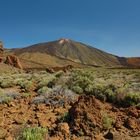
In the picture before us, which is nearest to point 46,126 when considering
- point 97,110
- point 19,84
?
point 97,110

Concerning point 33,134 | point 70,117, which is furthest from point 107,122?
point 33,134

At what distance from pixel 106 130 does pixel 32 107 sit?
376cm

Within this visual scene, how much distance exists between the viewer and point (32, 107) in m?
12.2

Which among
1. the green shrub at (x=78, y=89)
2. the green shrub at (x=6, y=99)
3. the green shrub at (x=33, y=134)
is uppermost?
the green shrub at (x=78, y=89)

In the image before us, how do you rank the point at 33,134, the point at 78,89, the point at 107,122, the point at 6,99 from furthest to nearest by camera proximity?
1. the point at 78,89
2. the point at 6,99
3. the point at 107,122
4. the point at 33,134

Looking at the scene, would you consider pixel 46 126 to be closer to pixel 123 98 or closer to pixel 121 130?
pixel 121 130

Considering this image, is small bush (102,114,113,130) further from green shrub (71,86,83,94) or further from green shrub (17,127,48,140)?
green shrub (71,86,83,94)

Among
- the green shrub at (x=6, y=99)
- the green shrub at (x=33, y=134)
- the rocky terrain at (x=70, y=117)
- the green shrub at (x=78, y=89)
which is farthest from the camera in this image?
the green shrub at (x=78, y=89)

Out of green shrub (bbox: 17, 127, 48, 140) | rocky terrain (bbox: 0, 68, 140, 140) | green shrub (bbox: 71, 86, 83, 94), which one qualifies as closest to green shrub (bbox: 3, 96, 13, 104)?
rocky terrain (bbox: 0, 68, 140, 140)

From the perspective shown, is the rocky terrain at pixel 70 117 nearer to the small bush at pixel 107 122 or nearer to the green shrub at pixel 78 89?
the small bush at pixel 107 122

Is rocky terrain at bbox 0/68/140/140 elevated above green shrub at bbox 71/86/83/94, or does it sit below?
below

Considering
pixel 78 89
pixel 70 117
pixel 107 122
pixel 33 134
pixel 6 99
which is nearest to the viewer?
pixel 33 134

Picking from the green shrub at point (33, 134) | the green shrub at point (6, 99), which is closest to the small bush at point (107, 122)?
the green shrub at point (33, 134)

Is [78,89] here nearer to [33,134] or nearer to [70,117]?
[70,117]
